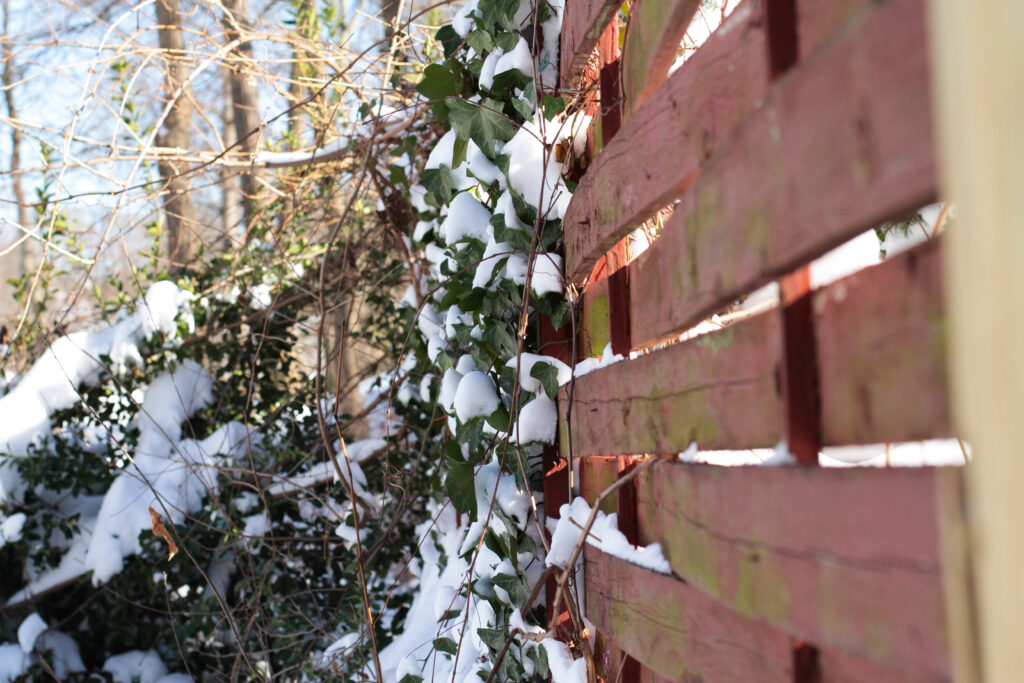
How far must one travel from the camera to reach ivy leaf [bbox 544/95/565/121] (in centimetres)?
135

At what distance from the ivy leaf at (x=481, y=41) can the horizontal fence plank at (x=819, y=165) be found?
3.28 ft

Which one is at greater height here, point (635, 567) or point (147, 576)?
point (635, 567)

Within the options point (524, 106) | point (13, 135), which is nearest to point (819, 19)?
point (524, 106)

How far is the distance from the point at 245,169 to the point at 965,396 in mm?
3044

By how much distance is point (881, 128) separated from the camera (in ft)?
1.56

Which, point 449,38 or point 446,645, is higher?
point 449,38

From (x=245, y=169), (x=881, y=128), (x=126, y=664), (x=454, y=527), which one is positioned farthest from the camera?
(x=126, y=664)

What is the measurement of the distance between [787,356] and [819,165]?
0.15 meters

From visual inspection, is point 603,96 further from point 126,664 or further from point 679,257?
point 126,664

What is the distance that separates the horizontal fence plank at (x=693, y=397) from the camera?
67 centimetres

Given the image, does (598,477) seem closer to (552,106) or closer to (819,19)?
(552,106)

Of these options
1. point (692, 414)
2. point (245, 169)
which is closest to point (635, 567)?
point (692, 414)

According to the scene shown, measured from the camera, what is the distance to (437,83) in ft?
5.75

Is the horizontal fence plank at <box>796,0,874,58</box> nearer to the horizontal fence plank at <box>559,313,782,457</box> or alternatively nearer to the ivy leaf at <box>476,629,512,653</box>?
the horizontal fence plank at <box>559,313,782,457</box>
